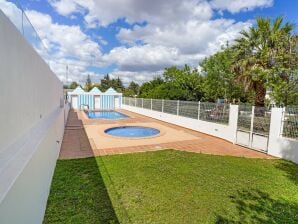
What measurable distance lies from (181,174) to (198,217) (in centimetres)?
201

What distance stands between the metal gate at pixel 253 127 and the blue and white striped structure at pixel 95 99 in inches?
978

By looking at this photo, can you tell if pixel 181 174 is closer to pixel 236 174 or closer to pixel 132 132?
pixel 236 174

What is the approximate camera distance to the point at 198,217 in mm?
3576

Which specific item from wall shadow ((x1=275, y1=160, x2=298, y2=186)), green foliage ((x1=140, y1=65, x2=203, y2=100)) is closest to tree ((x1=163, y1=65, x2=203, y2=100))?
green foliage ((x1=140, y1=65, x2=203, y2=100))

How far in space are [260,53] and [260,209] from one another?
10.6m

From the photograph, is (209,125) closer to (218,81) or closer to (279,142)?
(279,142)

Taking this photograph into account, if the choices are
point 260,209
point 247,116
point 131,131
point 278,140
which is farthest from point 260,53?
point 260,209

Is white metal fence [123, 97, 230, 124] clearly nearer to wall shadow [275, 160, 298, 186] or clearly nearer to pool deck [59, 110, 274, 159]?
pool deck [59, 110, 274, 159]

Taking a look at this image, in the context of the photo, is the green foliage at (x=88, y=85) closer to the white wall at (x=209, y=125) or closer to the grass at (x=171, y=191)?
the white wall at (x=209, y=125)

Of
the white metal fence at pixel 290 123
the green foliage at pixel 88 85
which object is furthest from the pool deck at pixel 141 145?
the green foliage at pixel 88 85

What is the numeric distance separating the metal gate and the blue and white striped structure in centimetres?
2484

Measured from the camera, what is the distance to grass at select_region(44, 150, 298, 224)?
143 inches

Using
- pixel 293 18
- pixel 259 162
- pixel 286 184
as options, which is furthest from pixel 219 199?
pixel 293 18

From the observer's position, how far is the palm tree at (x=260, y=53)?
1108 cm
